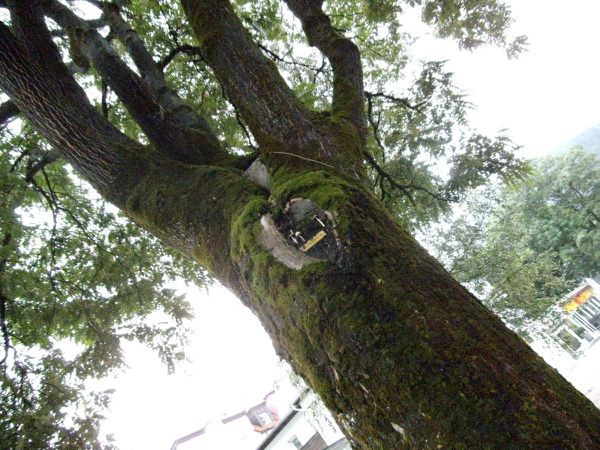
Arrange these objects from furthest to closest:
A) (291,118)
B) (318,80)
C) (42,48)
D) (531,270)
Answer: (531,270) → (318,80) → (42,48) → (291,118)

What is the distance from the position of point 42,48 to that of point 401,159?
5218 mm

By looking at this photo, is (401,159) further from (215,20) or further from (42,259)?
(42,259)

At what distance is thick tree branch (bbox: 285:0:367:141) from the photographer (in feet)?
11.0

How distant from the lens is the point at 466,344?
144 cm

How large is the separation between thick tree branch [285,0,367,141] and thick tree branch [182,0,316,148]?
0.56m

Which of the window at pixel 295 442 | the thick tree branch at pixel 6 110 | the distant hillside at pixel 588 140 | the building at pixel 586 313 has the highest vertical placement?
the distant hillside at pixel 588 140

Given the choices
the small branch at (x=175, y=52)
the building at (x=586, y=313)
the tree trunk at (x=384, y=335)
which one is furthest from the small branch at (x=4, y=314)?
the building at (x=586, y=313)

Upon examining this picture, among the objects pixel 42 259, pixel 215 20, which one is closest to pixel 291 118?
pixel 215 20

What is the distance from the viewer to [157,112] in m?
3.71

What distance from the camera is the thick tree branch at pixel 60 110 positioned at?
3119 mm

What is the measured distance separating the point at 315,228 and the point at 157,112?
8.39ft

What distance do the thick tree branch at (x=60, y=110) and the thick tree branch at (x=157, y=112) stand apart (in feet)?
1.23

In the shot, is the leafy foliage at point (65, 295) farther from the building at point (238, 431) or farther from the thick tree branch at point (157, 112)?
the building at point (238, 431)

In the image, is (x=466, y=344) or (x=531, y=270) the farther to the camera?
(x=531, y=270)
